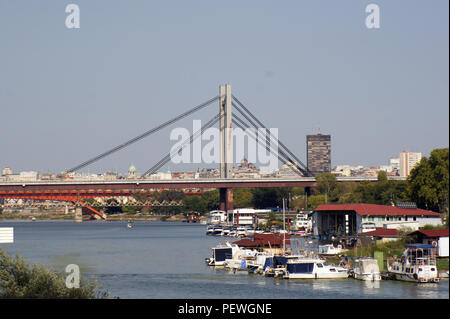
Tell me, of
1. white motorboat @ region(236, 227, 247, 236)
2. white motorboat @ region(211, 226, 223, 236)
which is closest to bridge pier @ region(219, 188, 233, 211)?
white motorboat @ region(211, 226, 223, 236)

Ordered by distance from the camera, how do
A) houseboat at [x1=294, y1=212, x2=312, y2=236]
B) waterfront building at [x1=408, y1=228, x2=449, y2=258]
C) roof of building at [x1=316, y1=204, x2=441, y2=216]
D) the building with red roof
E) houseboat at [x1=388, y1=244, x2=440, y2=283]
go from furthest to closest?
houseboat at [x1=294, y1=212, x2=312, y2=236] → roof of building at [x1=316, y1=204, x2=441, y2=216] → the building with red roof → waterfront building at [x1=408, y1=228, x2=449, y2=258] → houseboat at [x1=388, y1=244, x2=440, y2=283]

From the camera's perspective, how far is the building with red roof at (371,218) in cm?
4841

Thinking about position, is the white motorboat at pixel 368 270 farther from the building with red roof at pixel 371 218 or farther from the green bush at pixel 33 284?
the building with red roof at pixel 371 218

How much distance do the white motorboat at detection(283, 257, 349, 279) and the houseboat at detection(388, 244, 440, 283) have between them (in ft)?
6.75

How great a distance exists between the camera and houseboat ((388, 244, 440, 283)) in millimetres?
28109

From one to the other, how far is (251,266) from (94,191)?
54.1m

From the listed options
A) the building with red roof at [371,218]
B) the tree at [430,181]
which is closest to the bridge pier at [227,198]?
the building with red roof at [371,218]

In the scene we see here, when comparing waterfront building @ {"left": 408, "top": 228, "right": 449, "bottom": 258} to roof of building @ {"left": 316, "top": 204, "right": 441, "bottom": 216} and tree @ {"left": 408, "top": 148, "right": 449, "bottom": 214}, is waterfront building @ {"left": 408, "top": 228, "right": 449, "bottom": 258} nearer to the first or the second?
roof of building @ {"left": 316, "top": 204, "right": 441, "bottom": 216}

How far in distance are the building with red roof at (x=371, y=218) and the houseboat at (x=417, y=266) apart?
53.5 ft

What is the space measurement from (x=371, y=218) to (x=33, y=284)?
34972mm

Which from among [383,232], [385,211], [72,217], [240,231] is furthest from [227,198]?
[72,217]

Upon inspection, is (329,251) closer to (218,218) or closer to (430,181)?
(430,181)

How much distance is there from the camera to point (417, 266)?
28.5m
